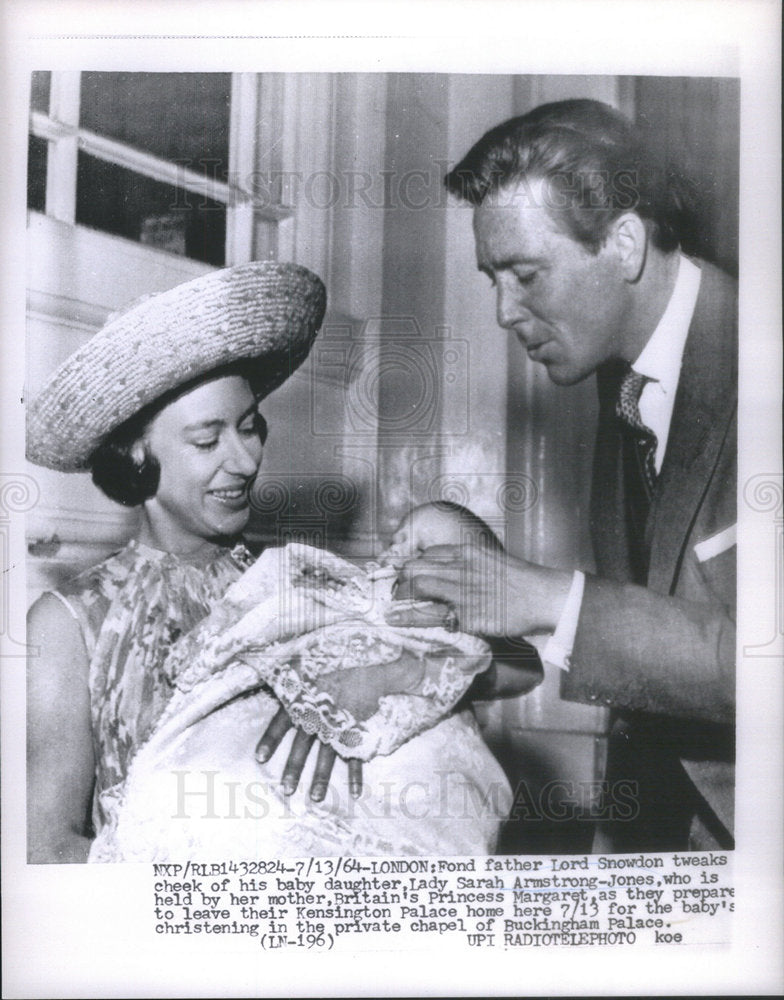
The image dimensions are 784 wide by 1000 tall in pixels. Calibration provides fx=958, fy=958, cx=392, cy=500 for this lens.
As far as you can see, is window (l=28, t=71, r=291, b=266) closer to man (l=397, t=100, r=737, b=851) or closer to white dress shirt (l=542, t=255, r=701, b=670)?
man (l=397, t=100, r=737, b=851)

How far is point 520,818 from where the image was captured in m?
2.05

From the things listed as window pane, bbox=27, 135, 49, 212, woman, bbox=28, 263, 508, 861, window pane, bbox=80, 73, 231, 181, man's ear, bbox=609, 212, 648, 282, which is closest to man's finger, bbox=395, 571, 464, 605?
woman, bbox=28, 263, 508, 861

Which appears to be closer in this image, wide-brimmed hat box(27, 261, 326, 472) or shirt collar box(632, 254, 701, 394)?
wide-brimmed hat box(27, 261, 326, 472)

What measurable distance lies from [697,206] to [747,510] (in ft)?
2.20

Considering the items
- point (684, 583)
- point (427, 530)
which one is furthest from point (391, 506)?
point (684, 583)

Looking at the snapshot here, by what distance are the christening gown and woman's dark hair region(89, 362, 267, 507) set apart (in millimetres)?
115

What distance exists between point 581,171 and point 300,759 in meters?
1.38

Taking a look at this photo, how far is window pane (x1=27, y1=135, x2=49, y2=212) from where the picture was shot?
2031mm

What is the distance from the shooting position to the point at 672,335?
6.84 feet

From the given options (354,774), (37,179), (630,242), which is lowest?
(354,774)

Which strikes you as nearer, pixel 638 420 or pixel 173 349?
pixel 173 349

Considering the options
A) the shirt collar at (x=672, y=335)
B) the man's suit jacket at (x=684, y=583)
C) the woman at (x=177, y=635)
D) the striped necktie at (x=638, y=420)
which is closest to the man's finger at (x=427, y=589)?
the woman at (x=177, y=635)

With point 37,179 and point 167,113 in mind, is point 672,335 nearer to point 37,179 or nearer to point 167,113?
point 167,113

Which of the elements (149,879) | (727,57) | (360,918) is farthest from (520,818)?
(727,57)
